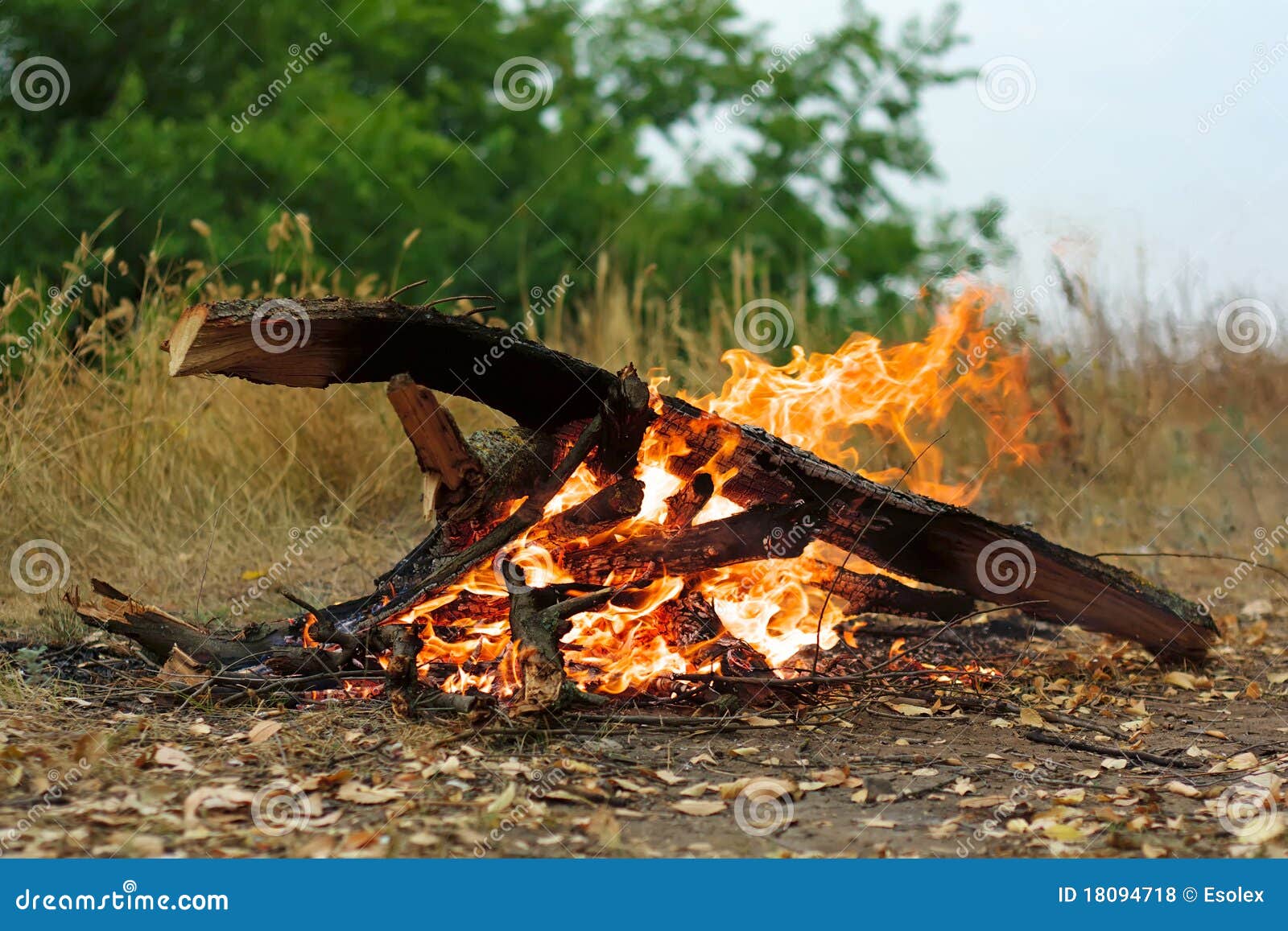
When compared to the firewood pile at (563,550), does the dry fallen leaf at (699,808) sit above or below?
below

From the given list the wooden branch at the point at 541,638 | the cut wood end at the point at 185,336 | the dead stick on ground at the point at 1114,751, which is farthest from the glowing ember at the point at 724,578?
the cut wood end at the point at 185,336

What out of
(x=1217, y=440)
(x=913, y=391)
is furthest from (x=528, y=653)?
(x=1217, y=440)

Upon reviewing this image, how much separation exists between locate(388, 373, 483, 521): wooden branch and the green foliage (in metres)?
7.85

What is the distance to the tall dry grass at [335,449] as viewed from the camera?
557 centimetres

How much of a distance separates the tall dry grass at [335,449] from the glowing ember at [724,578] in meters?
1.57

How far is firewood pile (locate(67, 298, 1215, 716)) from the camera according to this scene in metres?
3.46

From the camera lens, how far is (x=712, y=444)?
148 inches

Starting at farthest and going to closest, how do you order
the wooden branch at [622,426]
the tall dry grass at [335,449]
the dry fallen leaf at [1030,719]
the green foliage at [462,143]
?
the green foliage at [462,143] < the tall dry grass at [335,449] < the dry fallen leaf at [1030,719] < the wooden branch at [622,426]

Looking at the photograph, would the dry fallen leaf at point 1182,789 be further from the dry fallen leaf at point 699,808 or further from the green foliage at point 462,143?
the green foliage at point 462,143

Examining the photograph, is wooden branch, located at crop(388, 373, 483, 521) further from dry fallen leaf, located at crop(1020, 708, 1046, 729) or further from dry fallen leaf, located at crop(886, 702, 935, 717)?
dry fallen leaf, located at crop(1020, 708, 1046, 729)

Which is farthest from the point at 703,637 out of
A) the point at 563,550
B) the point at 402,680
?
the point at 402,680

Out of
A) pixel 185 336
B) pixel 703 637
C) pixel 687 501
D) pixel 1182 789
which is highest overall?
pixel 185 336

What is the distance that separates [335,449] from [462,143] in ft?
34.0

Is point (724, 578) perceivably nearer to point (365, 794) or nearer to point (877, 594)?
point (877, 594)
